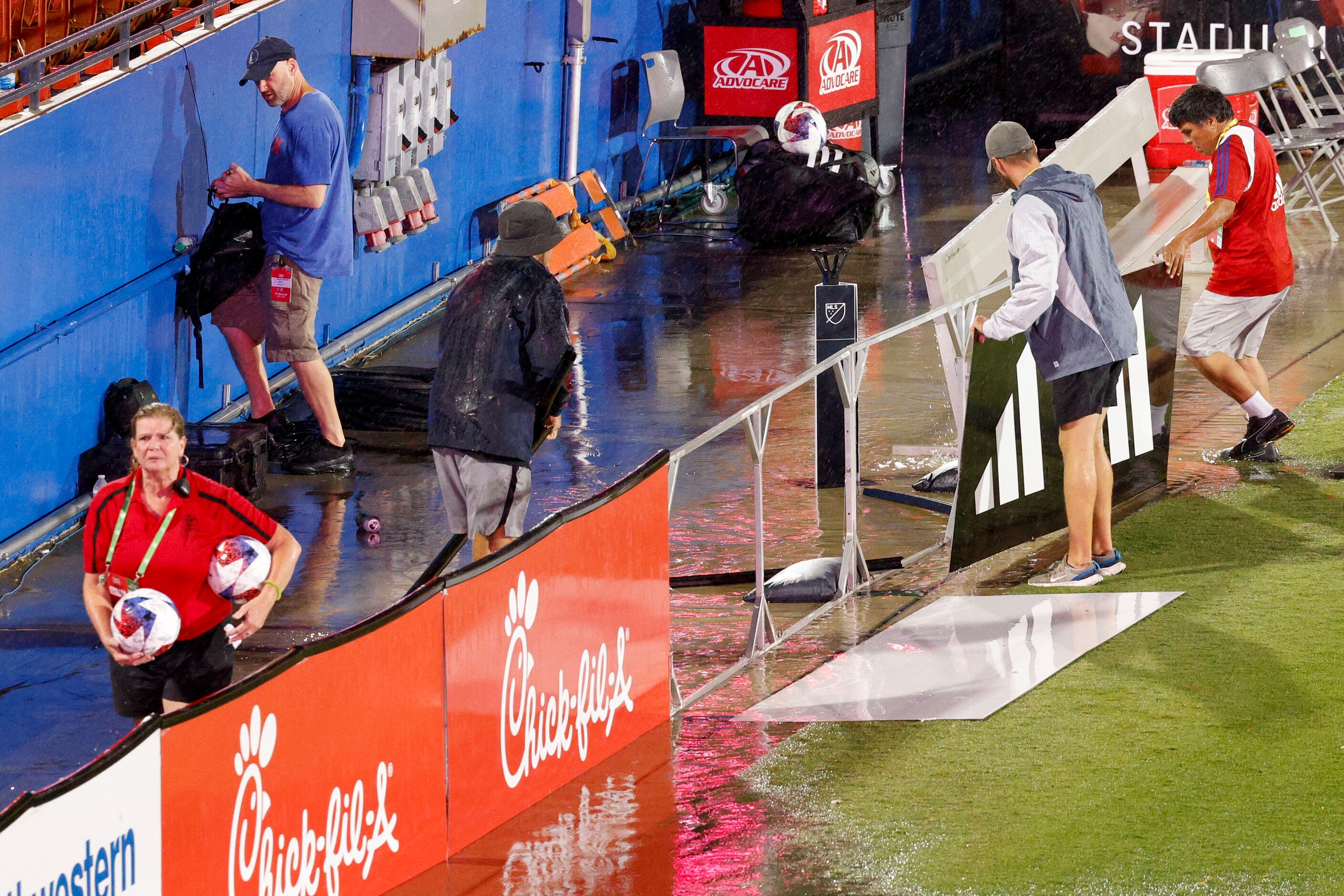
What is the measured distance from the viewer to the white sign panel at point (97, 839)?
4.22 meters

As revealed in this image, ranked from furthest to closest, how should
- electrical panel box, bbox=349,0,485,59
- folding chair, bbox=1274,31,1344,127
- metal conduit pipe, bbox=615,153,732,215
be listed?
metal conduit pipe, bbox=615,153,732,215, folding chair, bbox=1274,31,1344,127, electrical panel box, bbox=349,0,485,59

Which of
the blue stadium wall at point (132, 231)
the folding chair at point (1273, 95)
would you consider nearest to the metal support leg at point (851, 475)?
the blue stadium wall at point (132, 231)

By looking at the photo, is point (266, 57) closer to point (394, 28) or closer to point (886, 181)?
point (394, 28)

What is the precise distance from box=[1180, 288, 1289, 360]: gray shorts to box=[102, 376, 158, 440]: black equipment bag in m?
5.75

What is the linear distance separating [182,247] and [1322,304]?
8.72 m

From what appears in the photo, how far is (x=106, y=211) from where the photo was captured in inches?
415

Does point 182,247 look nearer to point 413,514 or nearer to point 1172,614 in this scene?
point 413,514

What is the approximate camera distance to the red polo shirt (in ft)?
20.0

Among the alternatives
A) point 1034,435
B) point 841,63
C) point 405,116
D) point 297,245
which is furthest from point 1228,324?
point 841,63

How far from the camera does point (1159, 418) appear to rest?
1026 centimetres

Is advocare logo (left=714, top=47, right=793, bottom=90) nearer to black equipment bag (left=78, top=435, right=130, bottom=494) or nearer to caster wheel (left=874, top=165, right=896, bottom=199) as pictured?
caster wheel (left=874, top=165, right=896, bottom=199)

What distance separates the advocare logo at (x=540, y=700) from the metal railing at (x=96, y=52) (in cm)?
455

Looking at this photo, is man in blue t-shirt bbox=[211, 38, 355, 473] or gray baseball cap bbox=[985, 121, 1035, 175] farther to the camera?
man in blue t-shirt bbox=[211, 38, 355, 473]

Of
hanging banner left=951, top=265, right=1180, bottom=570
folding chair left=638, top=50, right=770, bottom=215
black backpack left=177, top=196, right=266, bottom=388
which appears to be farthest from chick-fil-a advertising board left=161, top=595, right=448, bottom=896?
folding chair left=638, top=50, right=770, bottom=215
